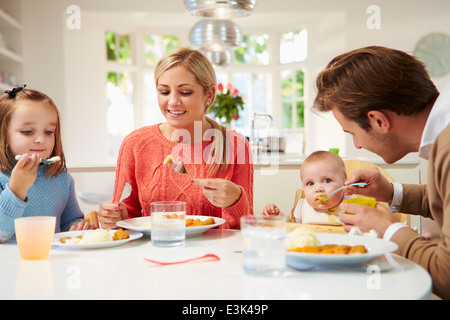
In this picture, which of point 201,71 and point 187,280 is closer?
point 187,280

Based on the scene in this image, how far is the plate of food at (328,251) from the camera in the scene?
34.9 inches

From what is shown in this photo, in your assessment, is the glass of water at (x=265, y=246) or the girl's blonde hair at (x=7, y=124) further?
the girl's blonde hair at (x=7, y=124)

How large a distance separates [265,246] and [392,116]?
58cm

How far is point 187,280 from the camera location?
2.88 ft

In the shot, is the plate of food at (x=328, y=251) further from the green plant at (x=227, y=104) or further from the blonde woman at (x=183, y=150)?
the green plant at (x=227, y=104)

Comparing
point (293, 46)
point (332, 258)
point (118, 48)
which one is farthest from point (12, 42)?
point (332, 258)

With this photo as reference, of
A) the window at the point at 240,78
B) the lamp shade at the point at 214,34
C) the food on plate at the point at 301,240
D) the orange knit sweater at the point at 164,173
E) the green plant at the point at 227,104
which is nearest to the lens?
the food on plate at the point at 301,240

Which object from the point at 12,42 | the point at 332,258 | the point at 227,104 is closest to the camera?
the point at 332,258

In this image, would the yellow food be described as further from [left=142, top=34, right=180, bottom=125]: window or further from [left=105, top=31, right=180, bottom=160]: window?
[left=142, top=34, right=180, bottom=125]: window

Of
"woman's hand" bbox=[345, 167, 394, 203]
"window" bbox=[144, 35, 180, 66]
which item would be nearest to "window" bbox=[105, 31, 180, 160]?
"window" bbox=[144, 35, 180, 66]

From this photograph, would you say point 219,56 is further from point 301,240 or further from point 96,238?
point 301,240

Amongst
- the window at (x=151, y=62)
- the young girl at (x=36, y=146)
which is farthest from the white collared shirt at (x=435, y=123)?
the window at (x=151, y=62)

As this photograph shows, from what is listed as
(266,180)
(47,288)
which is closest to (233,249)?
(47,288)

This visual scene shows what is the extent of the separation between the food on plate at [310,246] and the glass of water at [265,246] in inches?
3.2
